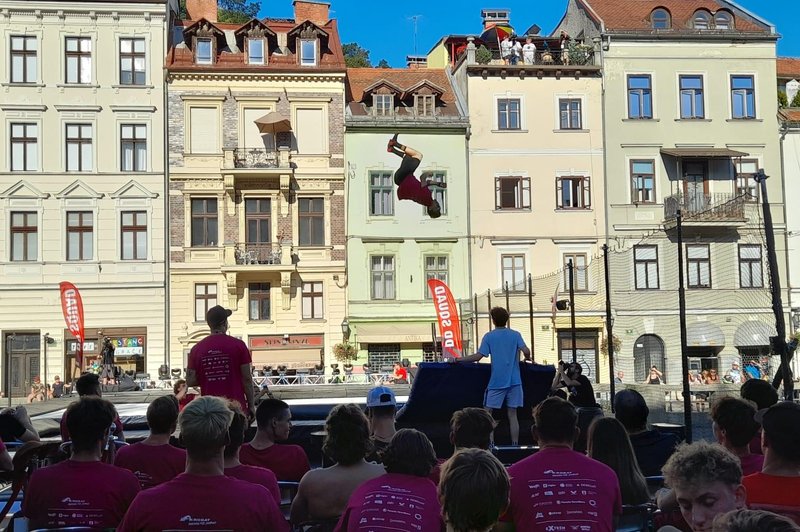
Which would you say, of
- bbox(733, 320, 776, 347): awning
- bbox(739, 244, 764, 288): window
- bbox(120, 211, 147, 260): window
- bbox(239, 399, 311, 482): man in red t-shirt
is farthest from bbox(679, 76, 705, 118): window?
bbox(239, 399, 311, 482): man in red t-shirt

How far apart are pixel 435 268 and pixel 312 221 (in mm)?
4803

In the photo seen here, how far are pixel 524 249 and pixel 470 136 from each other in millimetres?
4653

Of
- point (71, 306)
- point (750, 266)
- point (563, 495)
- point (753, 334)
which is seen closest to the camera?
point (563, 495)

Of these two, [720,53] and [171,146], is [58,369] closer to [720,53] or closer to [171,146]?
[171,146]

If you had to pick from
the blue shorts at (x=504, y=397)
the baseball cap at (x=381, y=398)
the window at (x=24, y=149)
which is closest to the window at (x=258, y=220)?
the window at (x=24, y=149)

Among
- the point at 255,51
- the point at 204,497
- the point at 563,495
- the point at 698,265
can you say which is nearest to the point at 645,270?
the point at 698,265

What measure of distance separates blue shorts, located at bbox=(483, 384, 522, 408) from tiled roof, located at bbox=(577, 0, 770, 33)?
101 ft

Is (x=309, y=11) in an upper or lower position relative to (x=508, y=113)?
upper

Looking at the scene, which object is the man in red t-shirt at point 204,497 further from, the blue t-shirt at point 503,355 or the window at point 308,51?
the window at point 308,51

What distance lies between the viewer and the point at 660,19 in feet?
128

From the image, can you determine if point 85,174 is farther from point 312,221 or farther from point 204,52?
point 312,221

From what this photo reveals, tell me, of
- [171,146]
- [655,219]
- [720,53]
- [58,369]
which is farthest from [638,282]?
[58,369]

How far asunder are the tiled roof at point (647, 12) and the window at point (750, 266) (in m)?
8.91

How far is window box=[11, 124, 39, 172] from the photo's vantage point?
35.0 metres
